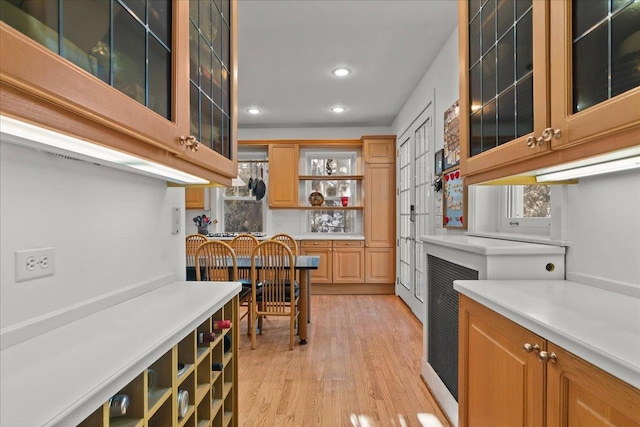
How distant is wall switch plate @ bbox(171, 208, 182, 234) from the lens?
1.70 meters

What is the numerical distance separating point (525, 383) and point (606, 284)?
576 mm

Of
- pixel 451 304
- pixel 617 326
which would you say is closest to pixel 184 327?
pixel 617 326

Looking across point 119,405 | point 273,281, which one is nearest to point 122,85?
point 119,405

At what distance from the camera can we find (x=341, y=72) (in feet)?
11.8

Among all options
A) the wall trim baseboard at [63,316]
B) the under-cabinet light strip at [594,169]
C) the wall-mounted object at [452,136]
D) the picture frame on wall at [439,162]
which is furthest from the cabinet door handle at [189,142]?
the picture frame on wall at [439,162]

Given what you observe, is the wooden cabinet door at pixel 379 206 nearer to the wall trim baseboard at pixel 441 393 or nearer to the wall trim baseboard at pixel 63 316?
the wall trim baseboard at pixel 441 393

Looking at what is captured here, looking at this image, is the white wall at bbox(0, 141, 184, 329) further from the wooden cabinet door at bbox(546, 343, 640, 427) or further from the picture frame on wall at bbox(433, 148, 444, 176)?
the picture frame on wall at bbox(433, 148, 444, 176)

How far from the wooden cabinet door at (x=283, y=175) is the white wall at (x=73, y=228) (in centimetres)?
379

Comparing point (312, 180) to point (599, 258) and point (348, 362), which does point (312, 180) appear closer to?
point (348, 362)

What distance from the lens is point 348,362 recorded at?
106 inches

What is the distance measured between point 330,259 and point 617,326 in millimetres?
4277

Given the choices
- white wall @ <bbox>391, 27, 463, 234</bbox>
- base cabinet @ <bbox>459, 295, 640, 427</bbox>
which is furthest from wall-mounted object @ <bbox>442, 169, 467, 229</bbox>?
base cabinet @ <bbox>459, 295, 640, 427</bbox>

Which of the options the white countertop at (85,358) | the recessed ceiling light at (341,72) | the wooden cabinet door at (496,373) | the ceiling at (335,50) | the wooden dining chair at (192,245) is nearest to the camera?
the white countertop at (85,358)

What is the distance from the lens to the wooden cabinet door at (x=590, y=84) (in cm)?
84
